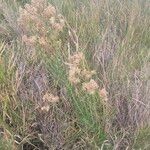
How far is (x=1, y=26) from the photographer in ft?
9.75

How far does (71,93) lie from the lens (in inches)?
78.3

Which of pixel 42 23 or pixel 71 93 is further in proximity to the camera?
pixel 42 23

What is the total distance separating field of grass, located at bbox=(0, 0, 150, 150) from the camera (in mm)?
1917

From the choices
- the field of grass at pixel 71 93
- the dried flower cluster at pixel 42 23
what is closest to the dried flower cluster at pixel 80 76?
the field of grass at pixel 71 93

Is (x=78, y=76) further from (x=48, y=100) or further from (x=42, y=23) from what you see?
(x=42, y=23)

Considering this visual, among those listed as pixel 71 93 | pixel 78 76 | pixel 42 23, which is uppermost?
pixel 42 23

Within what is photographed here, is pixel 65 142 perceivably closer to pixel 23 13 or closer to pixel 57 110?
pixel 57 110

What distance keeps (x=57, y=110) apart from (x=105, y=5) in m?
1.22

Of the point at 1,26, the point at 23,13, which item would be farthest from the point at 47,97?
the point at 1,26

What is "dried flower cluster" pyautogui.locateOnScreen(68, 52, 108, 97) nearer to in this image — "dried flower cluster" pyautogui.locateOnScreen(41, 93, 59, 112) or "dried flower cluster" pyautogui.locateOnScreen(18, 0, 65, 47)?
"dried flower cluster" pyautogui.locateOnScreen(41, 93, 59, 112)

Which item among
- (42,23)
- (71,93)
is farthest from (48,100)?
(42,23)

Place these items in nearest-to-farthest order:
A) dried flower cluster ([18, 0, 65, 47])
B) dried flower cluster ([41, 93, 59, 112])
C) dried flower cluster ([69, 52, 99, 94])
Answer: dried flower cluster ([69, 52, 99, 94])
dried flower cluster ([41, 93, 59, 112])
dried flower cluster ([18, 0, 65, 47])

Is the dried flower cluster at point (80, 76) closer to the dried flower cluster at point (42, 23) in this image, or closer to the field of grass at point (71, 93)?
the field of grass at point (71, 93)

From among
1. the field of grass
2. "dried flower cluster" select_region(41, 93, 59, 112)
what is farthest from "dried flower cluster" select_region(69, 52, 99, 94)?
"dried flower cluster" select_region(41, 93, 59, 112)
